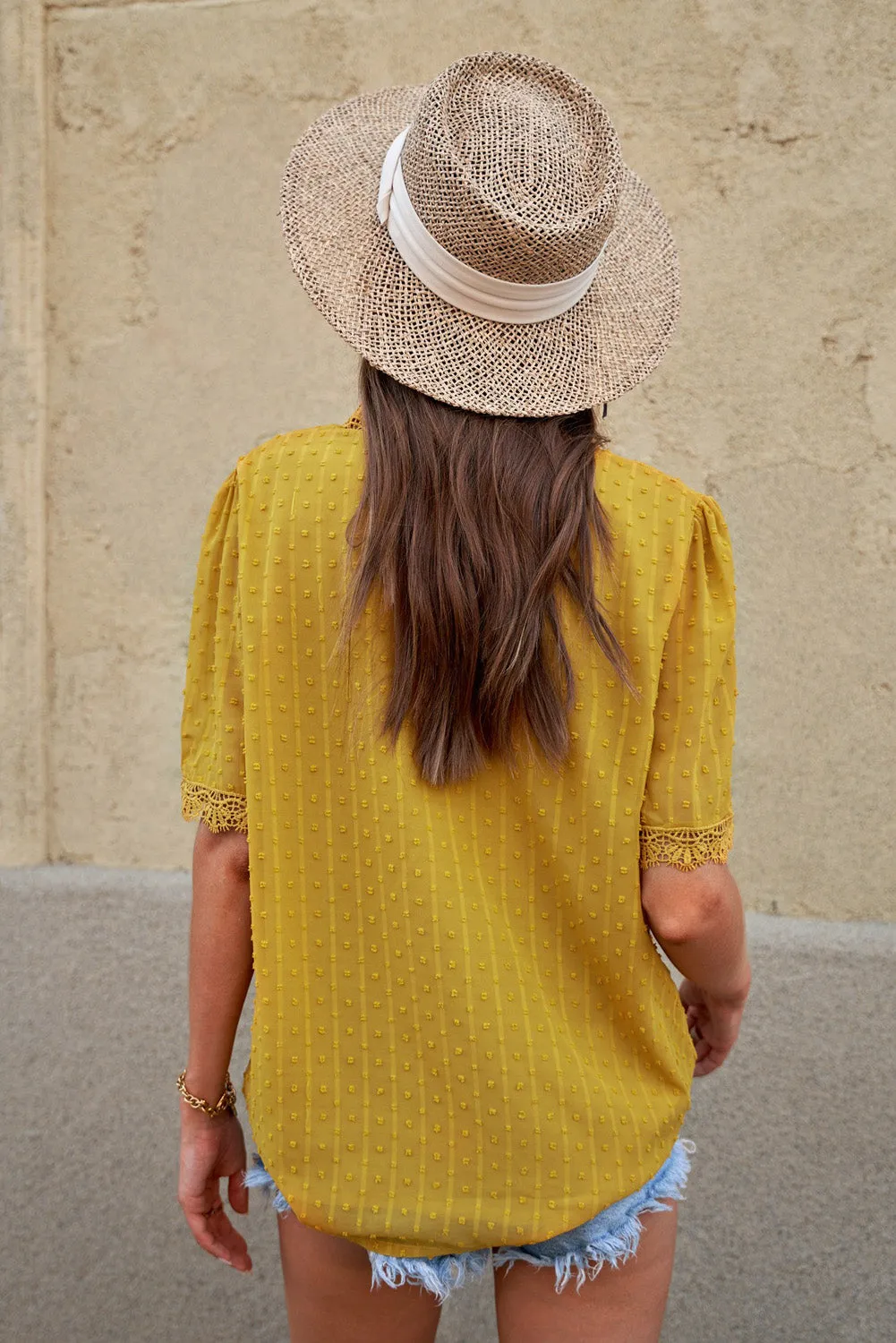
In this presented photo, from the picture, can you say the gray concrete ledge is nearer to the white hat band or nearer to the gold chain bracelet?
the gold chain bracelet

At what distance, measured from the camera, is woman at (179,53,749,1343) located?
4.01ft

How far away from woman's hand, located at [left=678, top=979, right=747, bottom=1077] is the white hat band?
82 cm

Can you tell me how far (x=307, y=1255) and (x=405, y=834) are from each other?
0.57 meters

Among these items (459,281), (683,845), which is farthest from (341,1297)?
(459,281)

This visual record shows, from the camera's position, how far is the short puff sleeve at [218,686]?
137cm

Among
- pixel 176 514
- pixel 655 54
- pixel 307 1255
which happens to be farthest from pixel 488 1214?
pixel 655 54

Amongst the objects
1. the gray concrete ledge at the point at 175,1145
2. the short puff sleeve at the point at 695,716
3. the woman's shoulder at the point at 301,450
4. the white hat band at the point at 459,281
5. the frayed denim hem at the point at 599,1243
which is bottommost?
the gray concrete ledge at the point at 175,1145

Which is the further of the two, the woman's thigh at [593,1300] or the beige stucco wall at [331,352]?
the beige stucco wall at [331,352]

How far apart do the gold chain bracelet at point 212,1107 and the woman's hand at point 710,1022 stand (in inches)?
22.9

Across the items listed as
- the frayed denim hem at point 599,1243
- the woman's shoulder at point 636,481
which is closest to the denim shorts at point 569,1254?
the frayed denim hem at point 599,1243

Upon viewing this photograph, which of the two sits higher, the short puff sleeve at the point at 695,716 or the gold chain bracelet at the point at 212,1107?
the short puff sleeve at the point at 695,716

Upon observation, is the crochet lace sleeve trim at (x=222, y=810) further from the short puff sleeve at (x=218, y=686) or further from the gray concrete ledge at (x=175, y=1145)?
the gray concrete ledge at (x=175, y=1145)

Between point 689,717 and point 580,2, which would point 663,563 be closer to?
point 689,717

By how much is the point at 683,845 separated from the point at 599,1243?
1.51ft
